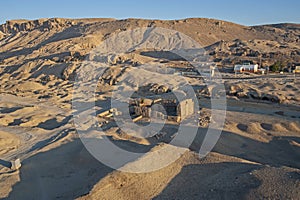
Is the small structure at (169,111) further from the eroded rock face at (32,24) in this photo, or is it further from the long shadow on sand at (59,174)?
the eroded rock face at (32,24)

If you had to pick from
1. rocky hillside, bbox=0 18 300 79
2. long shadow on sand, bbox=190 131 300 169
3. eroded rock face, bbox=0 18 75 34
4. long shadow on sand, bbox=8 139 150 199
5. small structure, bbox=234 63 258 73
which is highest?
eroded rock face, bbox=0 18 75 34

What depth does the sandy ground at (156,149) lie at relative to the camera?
7.50m

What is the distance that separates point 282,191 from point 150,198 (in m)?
3.01

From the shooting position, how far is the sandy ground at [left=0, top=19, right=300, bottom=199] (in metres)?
7.50

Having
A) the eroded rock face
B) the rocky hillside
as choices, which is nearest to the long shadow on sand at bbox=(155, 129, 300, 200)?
the rocky hillside

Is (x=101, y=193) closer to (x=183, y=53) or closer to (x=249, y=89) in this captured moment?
(x=249, y=89)

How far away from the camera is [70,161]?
10.5m

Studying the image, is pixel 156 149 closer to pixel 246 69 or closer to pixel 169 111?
pixel 169 111

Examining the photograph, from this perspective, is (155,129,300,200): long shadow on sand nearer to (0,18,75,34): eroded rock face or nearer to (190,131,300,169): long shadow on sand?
(190,131,300,169): long shadow on sand

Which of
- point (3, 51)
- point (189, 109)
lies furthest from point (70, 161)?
point (3, 51)

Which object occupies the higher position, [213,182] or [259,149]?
[213,182]

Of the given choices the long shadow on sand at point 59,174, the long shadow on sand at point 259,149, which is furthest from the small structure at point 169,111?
the long shadow on sand at point 59,174

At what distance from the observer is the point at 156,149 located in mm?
9852

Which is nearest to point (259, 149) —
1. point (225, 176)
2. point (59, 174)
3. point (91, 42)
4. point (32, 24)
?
point (225, 176)
